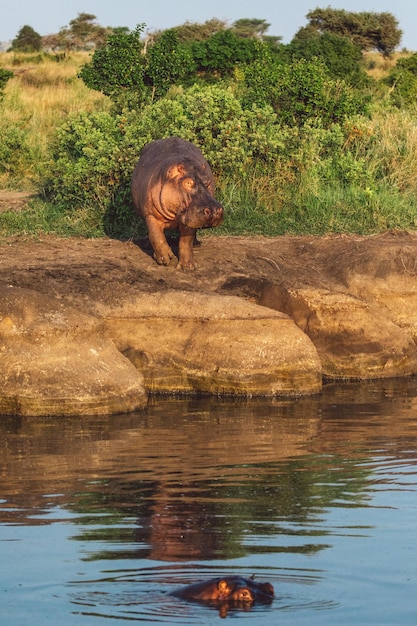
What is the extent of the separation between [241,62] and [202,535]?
1729 centimetres

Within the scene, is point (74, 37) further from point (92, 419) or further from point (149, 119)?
point (92, 419)

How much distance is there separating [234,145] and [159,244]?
130 inches

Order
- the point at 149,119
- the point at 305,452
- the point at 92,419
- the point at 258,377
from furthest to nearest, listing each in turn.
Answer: the point at 149,119, the point at 258,377, the point at 92,419, the point at 305,452

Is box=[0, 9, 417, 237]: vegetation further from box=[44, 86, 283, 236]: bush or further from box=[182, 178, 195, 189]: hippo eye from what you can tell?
box=[182, 178, 195, 189]: hippo eye

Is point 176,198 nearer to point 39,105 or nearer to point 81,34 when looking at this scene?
point 39,105

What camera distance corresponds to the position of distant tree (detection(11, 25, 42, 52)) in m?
45.4

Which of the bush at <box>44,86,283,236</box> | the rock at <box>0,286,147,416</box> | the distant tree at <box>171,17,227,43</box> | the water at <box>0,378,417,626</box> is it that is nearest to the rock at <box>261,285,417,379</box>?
the water at <box>0,378,417,626</box>

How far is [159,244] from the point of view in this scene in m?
11.9

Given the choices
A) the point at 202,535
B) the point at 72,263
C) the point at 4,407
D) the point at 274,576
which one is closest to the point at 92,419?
the point at 4,407

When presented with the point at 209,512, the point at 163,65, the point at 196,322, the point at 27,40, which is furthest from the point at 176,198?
the point at 27,40

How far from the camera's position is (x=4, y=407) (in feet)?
31.7

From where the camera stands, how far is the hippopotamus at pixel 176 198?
1140cm

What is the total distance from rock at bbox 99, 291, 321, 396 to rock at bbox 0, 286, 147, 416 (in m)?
0.67

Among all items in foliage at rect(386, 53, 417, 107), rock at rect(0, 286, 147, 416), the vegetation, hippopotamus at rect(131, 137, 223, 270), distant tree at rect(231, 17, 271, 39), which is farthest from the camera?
distant tree at rect(231, 17, 271, 39)
